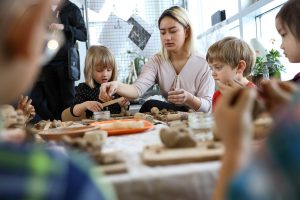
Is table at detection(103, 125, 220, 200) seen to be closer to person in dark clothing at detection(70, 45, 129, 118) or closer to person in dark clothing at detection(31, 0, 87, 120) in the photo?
person in dark clothing at detection(70, 45, 129, 118)

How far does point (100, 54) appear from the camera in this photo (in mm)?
2018

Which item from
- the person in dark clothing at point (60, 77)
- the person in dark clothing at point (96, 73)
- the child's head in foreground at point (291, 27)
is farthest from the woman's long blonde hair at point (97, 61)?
the child's head in foreground at point (291, 27)

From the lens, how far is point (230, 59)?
1570 millimetres

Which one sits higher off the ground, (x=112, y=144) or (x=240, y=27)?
(x=240, y=27)

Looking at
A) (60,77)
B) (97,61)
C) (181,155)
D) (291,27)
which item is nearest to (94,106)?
(97,61)

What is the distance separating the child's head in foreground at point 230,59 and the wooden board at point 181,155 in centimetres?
104

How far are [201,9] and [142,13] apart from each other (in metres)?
0.61

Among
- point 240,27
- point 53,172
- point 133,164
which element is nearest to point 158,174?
point 133,164

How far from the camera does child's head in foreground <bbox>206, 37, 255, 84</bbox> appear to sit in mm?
1570

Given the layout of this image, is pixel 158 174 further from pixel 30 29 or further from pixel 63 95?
pixel 63 95

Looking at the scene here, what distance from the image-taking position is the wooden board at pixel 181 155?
495 millimetres

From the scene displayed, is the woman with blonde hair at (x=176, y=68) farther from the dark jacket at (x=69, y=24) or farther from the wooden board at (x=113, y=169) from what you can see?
the wooden board at (x=113, y=169)

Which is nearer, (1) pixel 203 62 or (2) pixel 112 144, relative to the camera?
(2) pixel 112 144

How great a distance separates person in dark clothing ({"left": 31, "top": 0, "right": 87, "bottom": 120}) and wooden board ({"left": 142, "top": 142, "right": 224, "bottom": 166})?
1.87m
